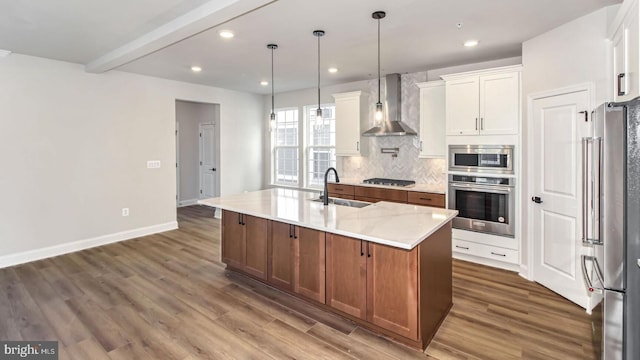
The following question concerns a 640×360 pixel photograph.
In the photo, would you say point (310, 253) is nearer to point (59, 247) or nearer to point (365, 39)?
point (365, 39)

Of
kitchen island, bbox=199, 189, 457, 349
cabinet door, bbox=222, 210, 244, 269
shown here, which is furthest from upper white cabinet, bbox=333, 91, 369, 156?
cabinet door, bbox=222, 210, 244, 269

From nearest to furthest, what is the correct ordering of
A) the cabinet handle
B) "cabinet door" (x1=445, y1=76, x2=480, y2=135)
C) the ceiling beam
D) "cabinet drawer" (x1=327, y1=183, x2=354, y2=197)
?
the cabinet handle, the ceiling beam, "cabinet door" (x1=445, y1=76, x2=480, y2=135), "cabinet drawer" (x1=327, y1=183, x2=354, y2=197)

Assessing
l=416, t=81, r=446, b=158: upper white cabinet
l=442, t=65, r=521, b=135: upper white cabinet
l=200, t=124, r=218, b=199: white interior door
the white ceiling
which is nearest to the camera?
the white ceiling

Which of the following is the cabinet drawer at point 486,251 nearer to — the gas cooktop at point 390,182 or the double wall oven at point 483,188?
the double wall oven at point 483,188

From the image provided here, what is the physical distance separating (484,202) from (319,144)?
3.48 m

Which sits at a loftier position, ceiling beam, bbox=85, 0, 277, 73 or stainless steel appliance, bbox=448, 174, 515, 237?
ceiling beam, bbox=85, 0, 277, 73

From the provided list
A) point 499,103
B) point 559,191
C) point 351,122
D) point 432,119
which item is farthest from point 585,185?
point 351,122

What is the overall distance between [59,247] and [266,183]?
4.00 meters

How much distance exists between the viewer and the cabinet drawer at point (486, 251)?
3891 mm

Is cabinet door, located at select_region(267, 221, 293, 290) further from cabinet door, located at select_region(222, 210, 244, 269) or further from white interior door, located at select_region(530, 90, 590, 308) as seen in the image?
white interior door, located at select_region(530, 90, 590, 308)

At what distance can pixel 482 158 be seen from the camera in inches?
159

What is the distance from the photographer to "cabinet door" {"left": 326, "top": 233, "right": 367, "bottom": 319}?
255 centimetres

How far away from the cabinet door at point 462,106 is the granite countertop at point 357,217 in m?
1.63

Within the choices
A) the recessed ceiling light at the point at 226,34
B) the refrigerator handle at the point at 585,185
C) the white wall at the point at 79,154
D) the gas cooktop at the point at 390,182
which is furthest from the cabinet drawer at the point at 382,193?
the white wall at the point at 79,154
